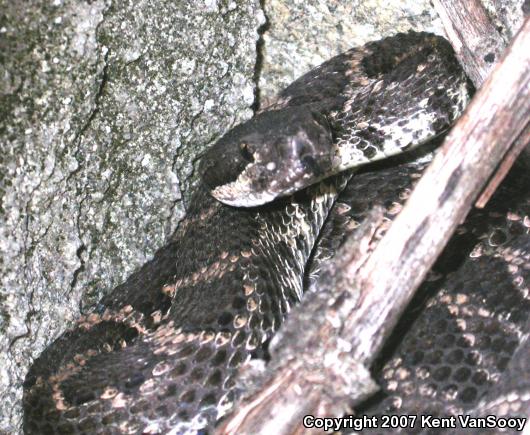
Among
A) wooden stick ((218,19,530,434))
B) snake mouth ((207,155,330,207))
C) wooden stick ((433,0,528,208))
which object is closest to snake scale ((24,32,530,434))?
snake mouth ((207,155,330,207))

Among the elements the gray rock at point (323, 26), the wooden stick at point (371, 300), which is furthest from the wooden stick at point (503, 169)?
the gray rock at point (323, 26)

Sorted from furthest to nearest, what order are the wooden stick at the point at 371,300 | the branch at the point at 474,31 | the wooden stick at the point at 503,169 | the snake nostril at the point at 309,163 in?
the branch at the point at 474,31
the snake nostril at the point at 309,163
the wooden stick at the point at 503,169
the wooden stick at the point at 371,300

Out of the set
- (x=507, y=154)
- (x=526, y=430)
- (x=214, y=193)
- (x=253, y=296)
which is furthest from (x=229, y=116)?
(x=526, y=430)

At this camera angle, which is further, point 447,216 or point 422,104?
point 422,104

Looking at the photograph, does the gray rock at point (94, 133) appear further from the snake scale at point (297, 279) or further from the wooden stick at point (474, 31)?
the wooden stick at point (474, 31)

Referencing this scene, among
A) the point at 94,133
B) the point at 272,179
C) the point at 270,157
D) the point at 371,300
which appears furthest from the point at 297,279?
the point at 371,300

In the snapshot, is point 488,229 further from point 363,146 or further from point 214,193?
point 214,193
